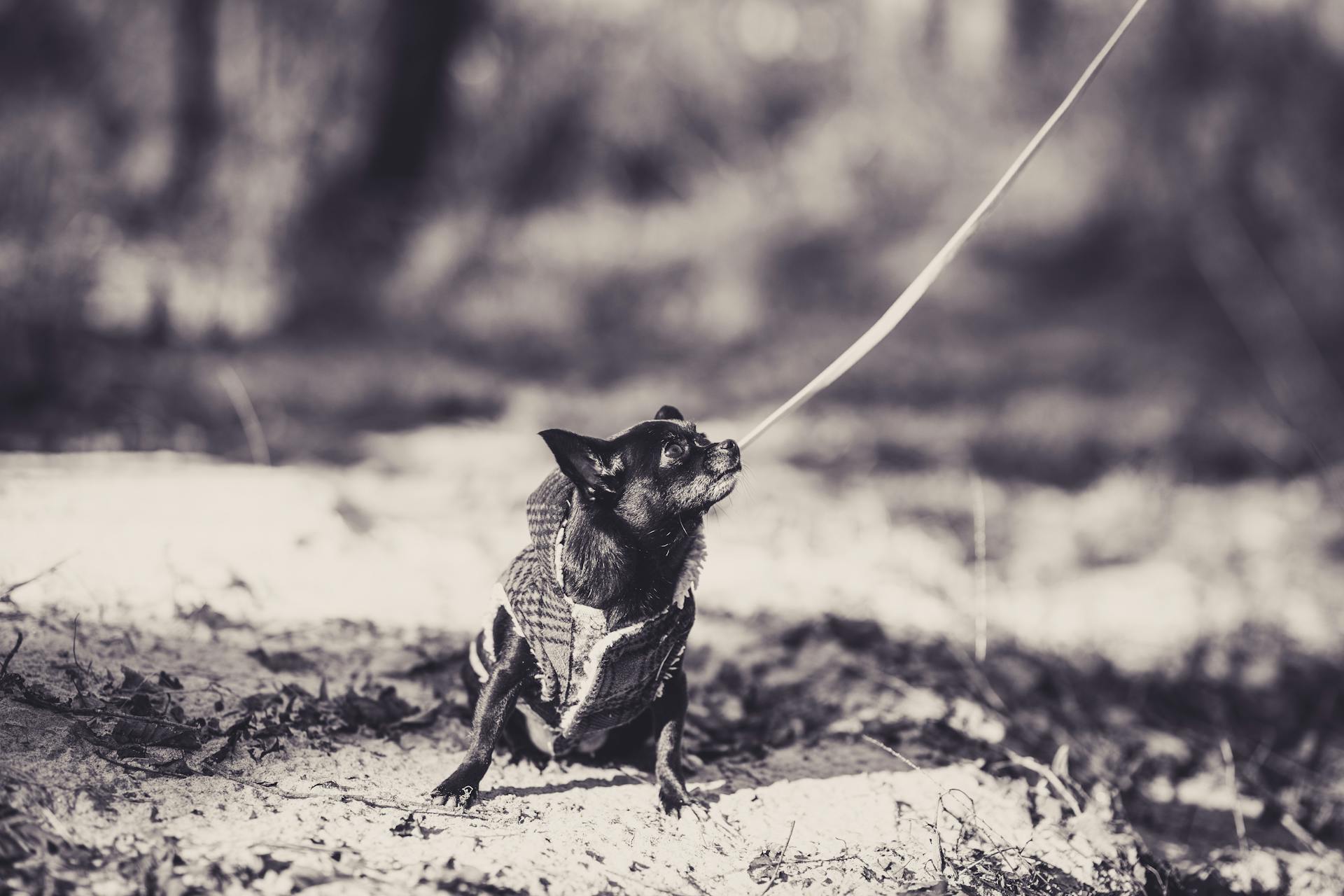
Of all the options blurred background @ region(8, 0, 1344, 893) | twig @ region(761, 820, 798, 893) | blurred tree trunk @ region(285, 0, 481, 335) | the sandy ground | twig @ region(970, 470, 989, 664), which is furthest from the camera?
blurred tree trunk @ region(285, 0, 481, 335)

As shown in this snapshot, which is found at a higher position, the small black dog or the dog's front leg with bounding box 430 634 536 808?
the small black dog

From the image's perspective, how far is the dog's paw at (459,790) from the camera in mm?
2684

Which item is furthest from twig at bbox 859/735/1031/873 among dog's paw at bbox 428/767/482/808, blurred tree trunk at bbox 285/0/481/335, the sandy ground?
blurred tree trunk at bbox 285/0/481/335

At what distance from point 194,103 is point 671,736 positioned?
8448 mm

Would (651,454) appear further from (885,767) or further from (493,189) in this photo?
(493,189)

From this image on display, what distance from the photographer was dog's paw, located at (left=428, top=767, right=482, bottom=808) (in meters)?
2.68

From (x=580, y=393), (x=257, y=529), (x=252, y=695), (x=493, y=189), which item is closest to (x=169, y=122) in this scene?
(x=493, y=189)

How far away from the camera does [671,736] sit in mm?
2939

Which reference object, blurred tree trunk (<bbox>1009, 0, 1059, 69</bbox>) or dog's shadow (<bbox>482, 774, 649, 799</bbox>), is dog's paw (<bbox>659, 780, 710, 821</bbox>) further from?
blurred tree trunk (<bbox>1009, 0, 1059, 69</bbox>)

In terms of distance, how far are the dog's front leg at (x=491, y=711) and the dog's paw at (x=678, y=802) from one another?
19.9 inches

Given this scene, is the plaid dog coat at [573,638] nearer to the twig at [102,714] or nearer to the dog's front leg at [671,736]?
the dog's front leg at [671,736]

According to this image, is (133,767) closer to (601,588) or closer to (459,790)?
(459,790)

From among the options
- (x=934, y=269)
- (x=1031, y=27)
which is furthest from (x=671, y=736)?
(x=1031, y=27)

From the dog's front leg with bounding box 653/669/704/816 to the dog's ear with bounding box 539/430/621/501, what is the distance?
0.64m
